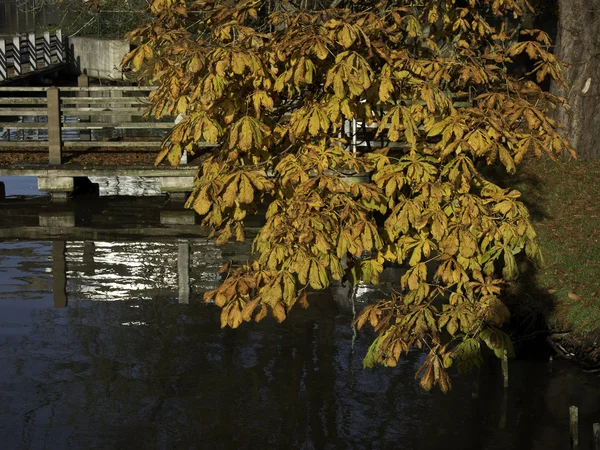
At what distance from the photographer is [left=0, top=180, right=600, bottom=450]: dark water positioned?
7.77m

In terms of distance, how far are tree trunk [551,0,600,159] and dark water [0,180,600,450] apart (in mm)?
5348

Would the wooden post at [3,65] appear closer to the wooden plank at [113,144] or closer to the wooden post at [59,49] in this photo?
the wooden post at [59,49]

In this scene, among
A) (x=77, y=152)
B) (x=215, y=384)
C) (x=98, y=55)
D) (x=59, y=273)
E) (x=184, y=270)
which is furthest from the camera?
(x=98, y=55)

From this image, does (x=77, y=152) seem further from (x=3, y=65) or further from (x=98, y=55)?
(x=98, y=55)

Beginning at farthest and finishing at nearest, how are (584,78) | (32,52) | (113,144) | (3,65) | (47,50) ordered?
(47,50), (32,52), (3,65), (113,144), (584,78)

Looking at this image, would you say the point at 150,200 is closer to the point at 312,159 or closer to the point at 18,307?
the point at 18,307

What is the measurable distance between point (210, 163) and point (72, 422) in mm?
2602

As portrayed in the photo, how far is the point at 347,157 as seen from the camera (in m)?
6.52

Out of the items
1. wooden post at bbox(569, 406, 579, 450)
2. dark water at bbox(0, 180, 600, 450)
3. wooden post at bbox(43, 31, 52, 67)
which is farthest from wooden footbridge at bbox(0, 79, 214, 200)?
wooden post at bbox(43, 31, 52, 67)

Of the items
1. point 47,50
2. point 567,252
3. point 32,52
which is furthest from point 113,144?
point 47,50

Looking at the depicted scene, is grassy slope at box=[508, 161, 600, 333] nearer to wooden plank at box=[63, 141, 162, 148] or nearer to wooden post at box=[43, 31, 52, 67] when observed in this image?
wooden plank at box=[63, 141, 162, 148]

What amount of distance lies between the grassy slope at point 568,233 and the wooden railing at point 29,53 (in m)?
21.7

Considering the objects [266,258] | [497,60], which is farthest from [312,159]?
[497,60]

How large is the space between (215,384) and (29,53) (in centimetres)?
2761
